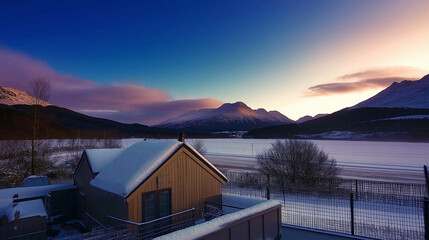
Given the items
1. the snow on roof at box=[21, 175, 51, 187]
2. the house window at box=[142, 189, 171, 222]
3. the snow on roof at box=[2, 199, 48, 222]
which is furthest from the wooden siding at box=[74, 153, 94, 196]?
the snow on roof at box=[21, 175, 51, 187]

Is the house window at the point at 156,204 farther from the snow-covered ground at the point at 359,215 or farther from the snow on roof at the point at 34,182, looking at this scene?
the snow on roof at the point at 34,182

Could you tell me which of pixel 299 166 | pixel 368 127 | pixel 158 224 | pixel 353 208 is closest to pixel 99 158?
pixel 158 224

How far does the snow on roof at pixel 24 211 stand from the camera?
11079mm

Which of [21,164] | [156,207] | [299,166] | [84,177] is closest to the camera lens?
[156,207]

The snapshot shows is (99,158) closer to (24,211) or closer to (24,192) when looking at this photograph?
(24,211)

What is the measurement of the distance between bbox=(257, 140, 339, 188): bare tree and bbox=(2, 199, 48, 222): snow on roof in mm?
18394

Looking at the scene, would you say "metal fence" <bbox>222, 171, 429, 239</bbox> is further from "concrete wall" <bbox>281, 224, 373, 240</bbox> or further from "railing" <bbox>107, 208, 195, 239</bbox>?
"railing" <bbox>107, 208, 195, 239</bbox>

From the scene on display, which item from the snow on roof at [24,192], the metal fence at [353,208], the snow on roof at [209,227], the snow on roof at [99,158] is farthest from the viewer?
the snow on roof at [24,192]

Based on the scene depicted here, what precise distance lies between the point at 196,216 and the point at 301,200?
10074 millimetres

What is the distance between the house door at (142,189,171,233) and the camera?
968 cm

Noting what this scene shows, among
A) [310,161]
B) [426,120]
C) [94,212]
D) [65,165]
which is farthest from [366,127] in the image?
[94,212]

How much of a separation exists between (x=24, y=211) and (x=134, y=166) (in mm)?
5965

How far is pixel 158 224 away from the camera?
1005 centimetres

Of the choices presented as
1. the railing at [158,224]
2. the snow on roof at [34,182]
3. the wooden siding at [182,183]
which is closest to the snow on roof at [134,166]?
the wooden siding at [182,183]
